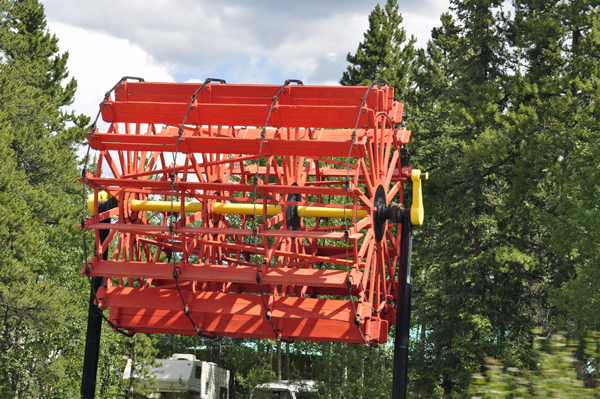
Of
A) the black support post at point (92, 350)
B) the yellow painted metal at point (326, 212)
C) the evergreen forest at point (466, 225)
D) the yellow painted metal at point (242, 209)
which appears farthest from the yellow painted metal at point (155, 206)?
the evergreen forest at point (466, 225)

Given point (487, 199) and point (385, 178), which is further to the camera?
point (487, 199)

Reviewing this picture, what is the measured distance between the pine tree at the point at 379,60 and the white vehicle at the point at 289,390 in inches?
494

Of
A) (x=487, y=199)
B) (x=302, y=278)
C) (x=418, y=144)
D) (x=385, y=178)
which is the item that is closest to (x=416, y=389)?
(x=487, y=199)

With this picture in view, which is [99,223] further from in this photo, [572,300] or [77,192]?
[77,192]

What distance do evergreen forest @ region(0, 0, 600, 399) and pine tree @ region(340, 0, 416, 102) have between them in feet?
9.16

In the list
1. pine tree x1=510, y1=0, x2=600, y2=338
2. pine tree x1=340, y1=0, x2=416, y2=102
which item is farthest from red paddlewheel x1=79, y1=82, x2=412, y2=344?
pine tree x1=340, y1=0, x2=416, y2=102

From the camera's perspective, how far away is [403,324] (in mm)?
9195

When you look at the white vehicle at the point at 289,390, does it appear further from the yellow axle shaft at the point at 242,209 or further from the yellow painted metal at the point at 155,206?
the yellow painted metal at the point at 155,206

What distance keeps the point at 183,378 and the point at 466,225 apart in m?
8.48

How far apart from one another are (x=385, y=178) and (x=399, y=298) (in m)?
2.05

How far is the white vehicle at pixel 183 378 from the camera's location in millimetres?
17484

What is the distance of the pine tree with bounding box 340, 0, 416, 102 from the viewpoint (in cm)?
2569

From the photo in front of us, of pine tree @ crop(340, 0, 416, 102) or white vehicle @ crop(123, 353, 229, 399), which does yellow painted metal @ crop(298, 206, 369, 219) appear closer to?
white vehicle @ crop(123, 353, 229, 399)

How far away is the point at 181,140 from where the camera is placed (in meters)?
8.93
